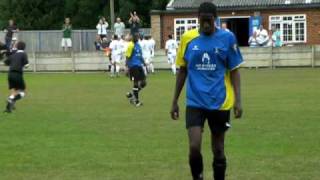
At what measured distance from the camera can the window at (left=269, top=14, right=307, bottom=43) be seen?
5062 cm

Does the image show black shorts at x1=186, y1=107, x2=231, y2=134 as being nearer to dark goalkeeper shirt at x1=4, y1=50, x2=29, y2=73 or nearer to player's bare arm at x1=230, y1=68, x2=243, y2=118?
player's bare arm at x1=230, y1=68, x2=243, y2=118

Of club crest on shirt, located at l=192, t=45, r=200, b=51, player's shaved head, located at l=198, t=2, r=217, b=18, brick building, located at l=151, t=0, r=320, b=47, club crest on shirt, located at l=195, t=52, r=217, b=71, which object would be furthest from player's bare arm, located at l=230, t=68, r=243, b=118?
brick building, located at l=151, t=0, r=320, b=47

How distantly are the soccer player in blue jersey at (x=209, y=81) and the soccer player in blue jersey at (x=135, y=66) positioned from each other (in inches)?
486

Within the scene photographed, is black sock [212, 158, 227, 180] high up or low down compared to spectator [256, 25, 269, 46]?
down

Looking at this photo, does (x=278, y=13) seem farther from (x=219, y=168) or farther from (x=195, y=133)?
(x=195, y=133)

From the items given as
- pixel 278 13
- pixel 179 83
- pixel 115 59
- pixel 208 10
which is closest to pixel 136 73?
pixel 179 83

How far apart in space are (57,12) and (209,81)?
66678 millimetres

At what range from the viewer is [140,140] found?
13.5 meters

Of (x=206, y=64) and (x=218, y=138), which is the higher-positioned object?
(x=206, y=64)

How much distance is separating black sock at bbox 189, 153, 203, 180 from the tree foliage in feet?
200

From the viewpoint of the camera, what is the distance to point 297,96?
22.5m

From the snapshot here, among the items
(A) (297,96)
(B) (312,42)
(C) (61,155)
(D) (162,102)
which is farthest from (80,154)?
(B) (312,42)

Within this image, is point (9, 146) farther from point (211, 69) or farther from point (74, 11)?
point (74, 11)

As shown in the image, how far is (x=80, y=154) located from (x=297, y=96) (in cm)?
1182
